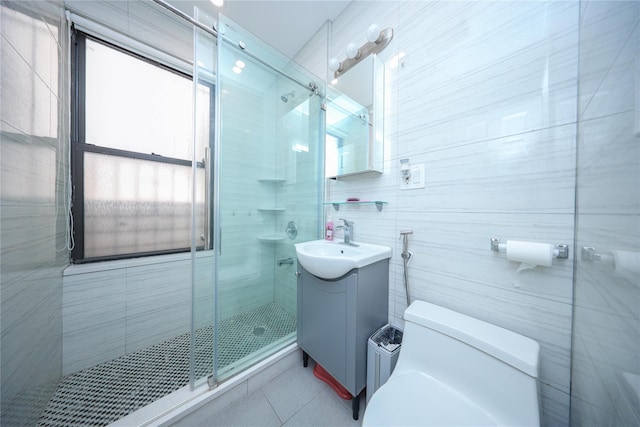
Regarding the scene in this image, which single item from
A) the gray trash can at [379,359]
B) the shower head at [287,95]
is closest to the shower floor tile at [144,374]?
the gray trash can at [379,359]

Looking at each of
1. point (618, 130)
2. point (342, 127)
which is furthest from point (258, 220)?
point (618, 130)

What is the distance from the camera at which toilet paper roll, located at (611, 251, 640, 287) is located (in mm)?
348

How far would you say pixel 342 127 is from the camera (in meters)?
1.52

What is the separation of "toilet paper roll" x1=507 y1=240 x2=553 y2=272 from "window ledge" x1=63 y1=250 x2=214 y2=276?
1.52m

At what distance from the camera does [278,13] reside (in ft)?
5.09

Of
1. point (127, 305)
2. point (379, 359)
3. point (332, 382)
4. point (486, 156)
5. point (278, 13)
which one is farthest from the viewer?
point (278, 13)

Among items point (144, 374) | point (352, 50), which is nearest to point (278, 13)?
point (352, 50)

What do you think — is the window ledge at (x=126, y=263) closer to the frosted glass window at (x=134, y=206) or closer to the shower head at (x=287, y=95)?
the frosted glass window at (x=134, y=206)

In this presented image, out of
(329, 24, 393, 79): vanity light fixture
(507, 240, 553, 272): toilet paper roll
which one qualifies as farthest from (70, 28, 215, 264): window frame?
(507, 240, 553, 272): toilet paper roll

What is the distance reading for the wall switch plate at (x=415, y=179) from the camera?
107 cm

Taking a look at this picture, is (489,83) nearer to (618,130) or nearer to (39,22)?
(618,130)

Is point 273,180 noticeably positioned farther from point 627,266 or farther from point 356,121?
point 627,266

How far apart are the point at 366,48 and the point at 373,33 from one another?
118mm

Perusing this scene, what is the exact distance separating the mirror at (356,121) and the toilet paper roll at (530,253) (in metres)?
0.74
